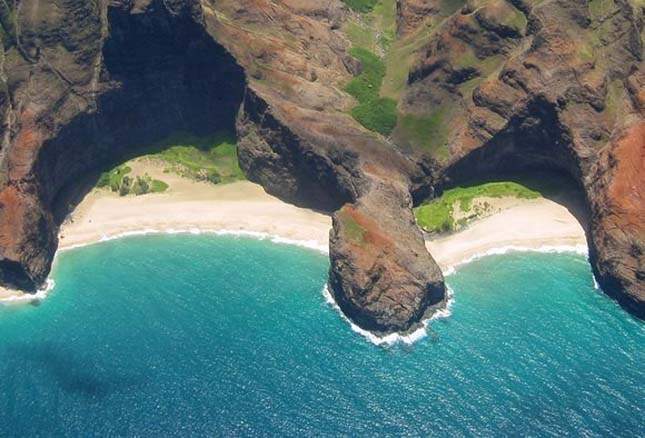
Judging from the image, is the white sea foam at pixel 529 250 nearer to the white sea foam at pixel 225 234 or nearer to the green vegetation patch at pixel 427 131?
the green vegetation patch at pixel 427 131

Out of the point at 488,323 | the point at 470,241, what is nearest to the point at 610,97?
the point at 470,241

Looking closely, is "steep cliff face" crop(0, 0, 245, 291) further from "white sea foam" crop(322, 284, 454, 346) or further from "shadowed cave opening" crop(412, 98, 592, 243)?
"white sea foam" crop(322, 284, 454, 346)

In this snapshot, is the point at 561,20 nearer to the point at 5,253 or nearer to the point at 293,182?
the point at 293,182

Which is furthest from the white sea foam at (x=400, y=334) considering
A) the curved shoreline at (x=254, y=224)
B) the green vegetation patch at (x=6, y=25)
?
the green vegetation patch at (x=6, y=25)

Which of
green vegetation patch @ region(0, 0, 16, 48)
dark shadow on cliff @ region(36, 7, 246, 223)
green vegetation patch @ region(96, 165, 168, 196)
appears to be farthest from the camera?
green vegetation patch @ region(96, 165, 168, 196)

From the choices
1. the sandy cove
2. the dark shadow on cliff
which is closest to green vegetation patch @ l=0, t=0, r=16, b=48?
the dark shadow on cliff

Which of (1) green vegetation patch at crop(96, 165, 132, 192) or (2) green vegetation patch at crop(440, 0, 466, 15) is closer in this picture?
(1) green vegetation patch at crop(96, 165, 132, 192)
